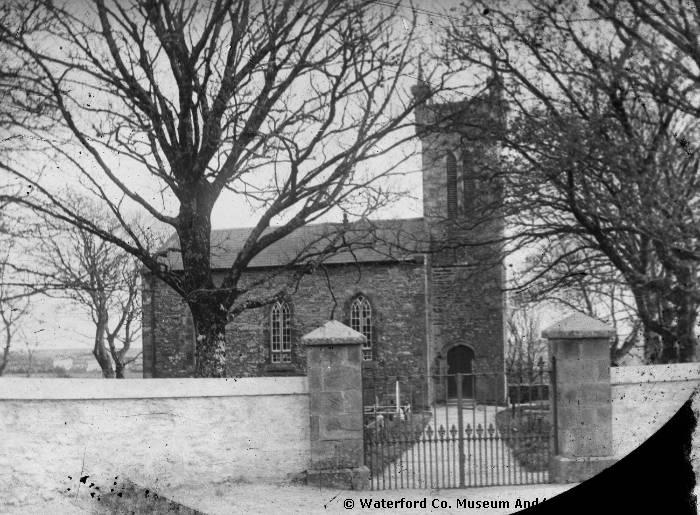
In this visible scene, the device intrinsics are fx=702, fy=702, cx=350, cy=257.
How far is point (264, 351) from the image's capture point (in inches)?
767

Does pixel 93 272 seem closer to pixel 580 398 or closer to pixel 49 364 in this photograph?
pixel 49 364

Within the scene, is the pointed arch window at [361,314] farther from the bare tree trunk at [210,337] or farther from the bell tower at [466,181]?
the bare tree trunk at [210,337]

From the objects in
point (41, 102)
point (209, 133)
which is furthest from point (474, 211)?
point (41, 102)

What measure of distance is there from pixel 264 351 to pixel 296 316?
4.35ft

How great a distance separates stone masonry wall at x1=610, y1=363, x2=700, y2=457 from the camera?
6305 mm

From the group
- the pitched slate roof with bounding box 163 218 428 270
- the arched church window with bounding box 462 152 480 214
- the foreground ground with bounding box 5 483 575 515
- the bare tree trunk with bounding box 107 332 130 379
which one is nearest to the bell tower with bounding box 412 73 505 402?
the arched church window with bounding box 462 152 480 214

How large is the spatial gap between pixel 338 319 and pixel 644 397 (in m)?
13.8

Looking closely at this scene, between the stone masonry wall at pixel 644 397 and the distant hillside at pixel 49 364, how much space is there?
5354mm

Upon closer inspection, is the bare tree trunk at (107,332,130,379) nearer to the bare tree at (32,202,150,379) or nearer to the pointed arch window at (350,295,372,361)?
the bare tree at (32,202,150,379)

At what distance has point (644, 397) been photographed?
6.97m

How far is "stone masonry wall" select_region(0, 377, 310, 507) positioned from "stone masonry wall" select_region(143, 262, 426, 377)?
424 inches

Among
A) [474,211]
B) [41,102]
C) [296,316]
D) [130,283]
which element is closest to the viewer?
[41,102]

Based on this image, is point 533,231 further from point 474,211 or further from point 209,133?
point 209,133

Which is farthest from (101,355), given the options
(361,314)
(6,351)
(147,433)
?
(361,314)
